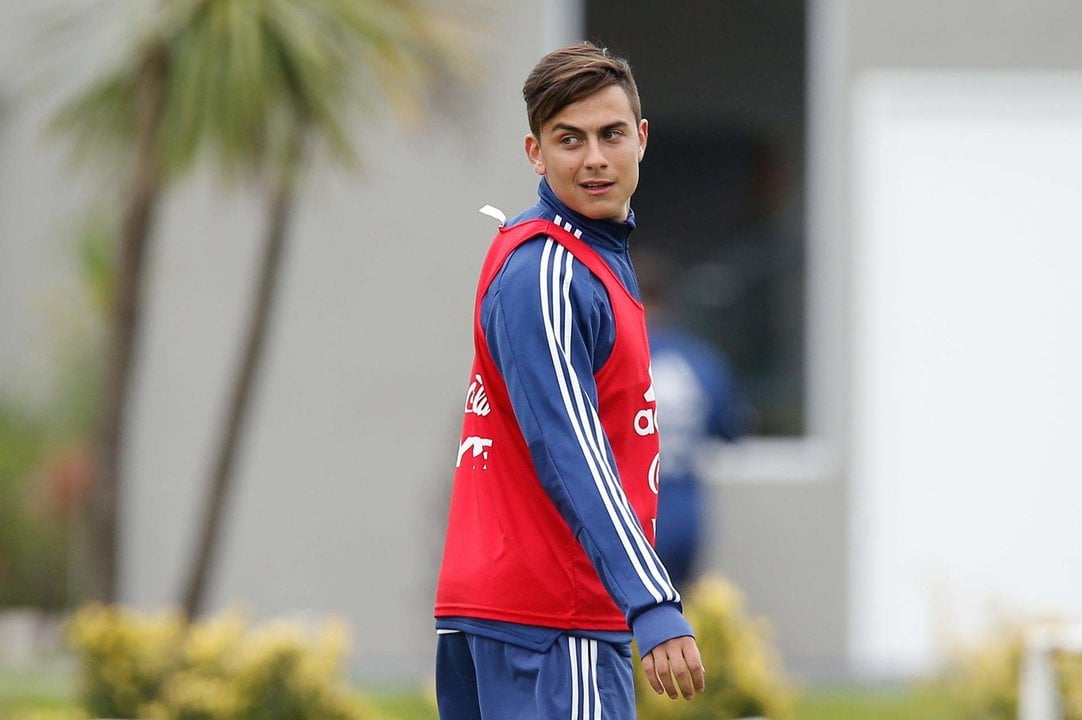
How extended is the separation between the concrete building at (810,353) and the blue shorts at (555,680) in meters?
6.75

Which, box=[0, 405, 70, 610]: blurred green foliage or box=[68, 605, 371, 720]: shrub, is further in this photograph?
box=[0, 405, 70, 610]: blurred green foliage

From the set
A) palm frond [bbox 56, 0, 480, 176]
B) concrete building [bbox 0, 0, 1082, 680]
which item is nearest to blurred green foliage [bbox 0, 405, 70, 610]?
Result: concrete building [bbox 0, 0, 1082, 680]

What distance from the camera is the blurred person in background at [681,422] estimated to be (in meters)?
7.85

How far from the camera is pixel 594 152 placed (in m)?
3.20

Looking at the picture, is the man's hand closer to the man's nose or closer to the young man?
the young man

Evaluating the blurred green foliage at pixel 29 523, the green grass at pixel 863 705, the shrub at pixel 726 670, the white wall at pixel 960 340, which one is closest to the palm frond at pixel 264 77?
the shrub at pixel 726 670

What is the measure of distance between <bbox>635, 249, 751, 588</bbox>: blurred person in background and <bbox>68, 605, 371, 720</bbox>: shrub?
7.57 ft

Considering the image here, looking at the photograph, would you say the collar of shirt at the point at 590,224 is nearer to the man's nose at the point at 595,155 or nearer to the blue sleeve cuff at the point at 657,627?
the man's nose at the point at 595,155

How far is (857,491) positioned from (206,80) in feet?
15.9

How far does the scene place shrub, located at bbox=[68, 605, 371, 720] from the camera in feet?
18.5

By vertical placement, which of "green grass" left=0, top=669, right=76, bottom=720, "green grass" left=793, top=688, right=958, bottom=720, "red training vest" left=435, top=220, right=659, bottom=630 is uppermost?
"red training vest" left=435, top=220, right=659, bottom=630

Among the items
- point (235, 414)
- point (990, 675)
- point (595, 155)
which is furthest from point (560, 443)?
point (235, 414)

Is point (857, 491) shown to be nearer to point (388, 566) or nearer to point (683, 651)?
point (388, 566)

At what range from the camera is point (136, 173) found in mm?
6559
